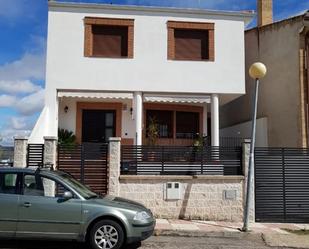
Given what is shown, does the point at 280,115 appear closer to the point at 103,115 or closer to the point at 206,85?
the point at 206,85

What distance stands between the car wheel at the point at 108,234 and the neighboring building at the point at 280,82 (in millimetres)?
12607

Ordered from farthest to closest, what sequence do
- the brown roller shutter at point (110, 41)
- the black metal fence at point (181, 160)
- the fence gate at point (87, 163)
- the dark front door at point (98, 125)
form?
the dark front door at point (98, 125) < the brown roller shutter at point (110, 41) < the black metal fence at point (181, 160) < the fence gate at point (87, 163)

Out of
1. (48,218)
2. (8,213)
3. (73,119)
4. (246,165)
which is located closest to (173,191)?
(246,165)

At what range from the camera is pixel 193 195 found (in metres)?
13.4

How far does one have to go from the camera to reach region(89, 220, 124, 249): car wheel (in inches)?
348

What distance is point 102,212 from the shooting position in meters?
8.85

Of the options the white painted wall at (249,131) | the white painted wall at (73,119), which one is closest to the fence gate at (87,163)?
the white painted wall at (73,119)

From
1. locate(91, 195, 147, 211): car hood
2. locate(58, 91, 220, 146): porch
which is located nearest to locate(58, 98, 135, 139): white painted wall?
locate(58, 91, 220, 146): porch

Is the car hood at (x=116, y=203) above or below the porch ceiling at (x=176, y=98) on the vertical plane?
below

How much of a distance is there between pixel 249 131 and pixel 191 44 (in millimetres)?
6552

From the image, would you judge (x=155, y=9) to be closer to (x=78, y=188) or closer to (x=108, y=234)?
(x=78, y=188)

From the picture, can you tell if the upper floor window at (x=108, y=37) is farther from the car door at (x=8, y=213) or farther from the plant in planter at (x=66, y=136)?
the car door at (x=8, y=213)

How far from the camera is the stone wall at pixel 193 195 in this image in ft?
43.7

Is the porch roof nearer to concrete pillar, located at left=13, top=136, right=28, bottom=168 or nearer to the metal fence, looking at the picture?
the metal fence
